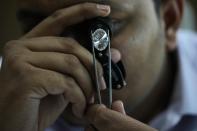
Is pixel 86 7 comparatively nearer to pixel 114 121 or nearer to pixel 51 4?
pixel 51 4

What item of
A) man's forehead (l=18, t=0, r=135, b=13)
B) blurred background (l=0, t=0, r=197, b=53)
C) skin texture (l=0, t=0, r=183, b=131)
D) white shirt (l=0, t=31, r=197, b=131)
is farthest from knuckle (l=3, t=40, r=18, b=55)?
blurred background (l=0, t=0, r=197, b=53)

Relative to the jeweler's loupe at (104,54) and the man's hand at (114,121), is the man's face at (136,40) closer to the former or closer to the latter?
the jeweler's loupe at (104,54)

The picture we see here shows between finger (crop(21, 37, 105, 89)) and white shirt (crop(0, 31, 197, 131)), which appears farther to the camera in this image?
white shirt (crop(0, 31, 197, 131))

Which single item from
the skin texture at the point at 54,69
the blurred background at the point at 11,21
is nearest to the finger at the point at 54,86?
the skin texture at the point at 54,69

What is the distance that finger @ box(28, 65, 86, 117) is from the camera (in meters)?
0.75

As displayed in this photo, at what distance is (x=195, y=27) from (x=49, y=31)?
1295 mm

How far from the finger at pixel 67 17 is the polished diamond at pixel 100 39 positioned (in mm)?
35

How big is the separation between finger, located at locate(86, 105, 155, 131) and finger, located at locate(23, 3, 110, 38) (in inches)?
6.9

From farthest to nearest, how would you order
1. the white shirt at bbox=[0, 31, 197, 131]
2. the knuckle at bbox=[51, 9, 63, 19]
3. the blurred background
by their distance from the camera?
1. the blurred background
2. the white shirt at bbox=[0, 31, 197, 131]
3. the knuckle at bbox=[51, 9, 63, 19]

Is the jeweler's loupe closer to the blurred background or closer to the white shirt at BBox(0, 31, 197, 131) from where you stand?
the white shirt at BBox(0, 31, 197, 131)

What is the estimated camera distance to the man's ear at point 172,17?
112 cm

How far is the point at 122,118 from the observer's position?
0.69m

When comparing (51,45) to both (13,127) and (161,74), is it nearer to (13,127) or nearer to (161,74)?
(13,127)

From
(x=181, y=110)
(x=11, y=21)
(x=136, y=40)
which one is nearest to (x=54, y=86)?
(x=136, y=40)
